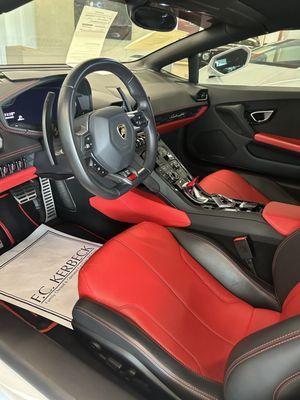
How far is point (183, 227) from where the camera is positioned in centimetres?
126

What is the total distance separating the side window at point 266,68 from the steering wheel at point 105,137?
1157 mm

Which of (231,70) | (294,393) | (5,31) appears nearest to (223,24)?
(231,70)

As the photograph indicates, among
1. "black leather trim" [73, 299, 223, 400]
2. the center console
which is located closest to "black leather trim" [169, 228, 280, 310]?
the center console

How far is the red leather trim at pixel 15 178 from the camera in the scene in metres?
1.13

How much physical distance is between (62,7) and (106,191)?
106 cm

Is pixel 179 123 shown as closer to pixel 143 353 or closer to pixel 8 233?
pixel 8 233

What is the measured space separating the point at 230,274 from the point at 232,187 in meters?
0.61

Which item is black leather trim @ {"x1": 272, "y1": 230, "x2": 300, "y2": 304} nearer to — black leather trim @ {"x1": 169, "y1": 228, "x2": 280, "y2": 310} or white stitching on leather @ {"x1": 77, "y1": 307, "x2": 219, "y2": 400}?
black leather trim @ {"x1": 169, "y1": 228, "x2": 280, "y2": 310}

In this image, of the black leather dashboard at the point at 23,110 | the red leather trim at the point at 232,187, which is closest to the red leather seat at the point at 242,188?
the red leather trim at the point at 232,187

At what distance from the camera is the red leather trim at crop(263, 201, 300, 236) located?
1.08 m

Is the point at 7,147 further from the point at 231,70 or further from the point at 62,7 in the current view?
the point at 231,70

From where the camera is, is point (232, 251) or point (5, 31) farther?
point (5, 31)

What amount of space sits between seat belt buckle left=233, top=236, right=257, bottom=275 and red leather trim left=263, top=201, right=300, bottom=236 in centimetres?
10

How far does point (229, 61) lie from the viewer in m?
2.07
